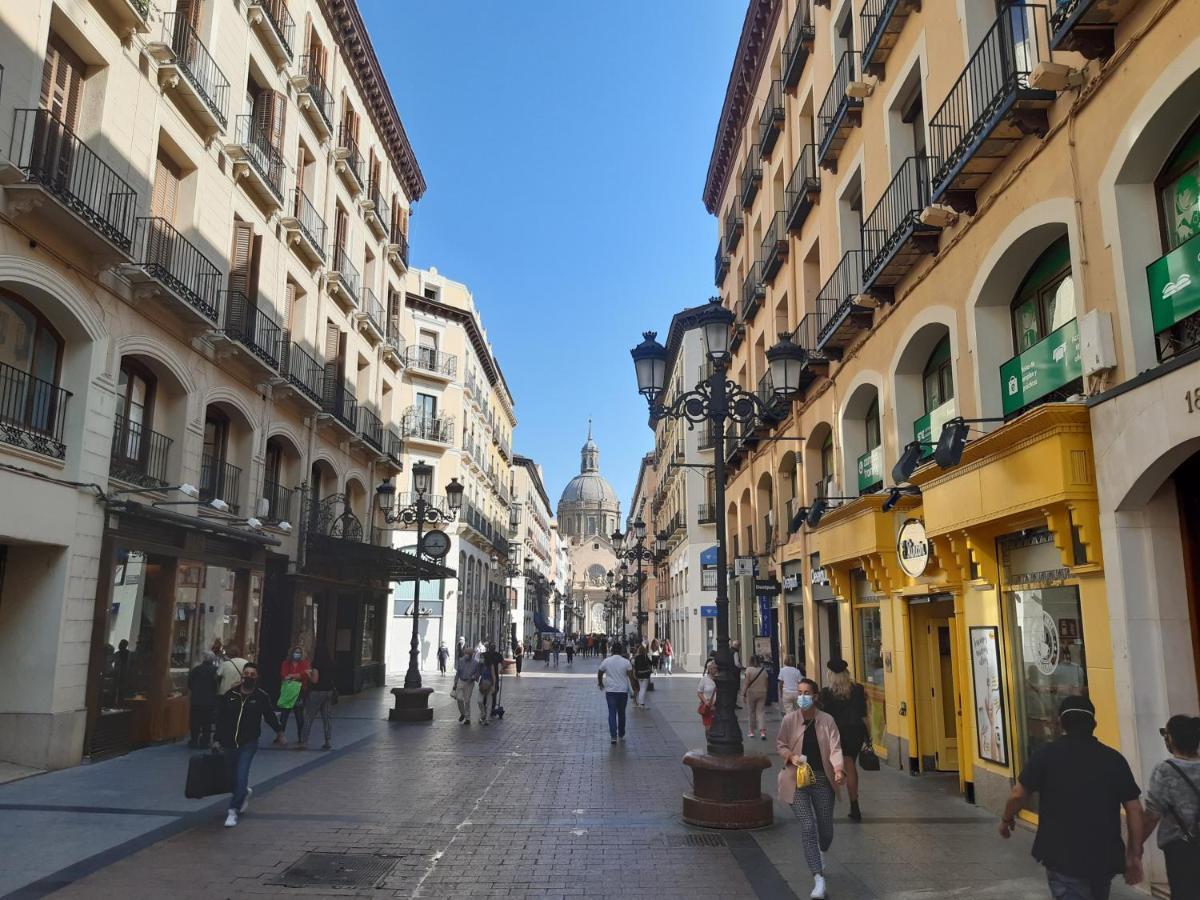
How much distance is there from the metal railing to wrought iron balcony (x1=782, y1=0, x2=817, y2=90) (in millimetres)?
13076

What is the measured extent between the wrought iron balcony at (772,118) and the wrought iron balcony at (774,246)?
1898mm

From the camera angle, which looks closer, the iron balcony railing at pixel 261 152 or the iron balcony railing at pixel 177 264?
the iron balcony railing at pixel 177 264

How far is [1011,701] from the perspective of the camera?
374 inches

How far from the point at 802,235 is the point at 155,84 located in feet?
41.0

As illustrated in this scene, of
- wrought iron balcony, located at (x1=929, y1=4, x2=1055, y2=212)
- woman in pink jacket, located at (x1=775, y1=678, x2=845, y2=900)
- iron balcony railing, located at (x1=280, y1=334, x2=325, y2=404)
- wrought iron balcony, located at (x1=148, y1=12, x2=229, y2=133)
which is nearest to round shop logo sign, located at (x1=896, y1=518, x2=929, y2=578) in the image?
wrought iron balcony, located at (x1=929, y1=4, x2=1055, y2=212)

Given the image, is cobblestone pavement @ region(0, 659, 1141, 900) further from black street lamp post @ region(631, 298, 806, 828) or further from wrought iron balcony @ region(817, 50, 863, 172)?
wrought iron balcony @ region(817, 50, 863, 172)

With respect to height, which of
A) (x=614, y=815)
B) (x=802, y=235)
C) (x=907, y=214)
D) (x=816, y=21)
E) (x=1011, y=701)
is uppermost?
(x=816, y=21)

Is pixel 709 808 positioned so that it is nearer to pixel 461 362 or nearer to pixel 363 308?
pixel 363 308

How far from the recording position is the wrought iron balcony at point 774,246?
20328 millimetres

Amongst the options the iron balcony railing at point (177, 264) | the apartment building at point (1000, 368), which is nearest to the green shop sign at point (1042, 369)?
the apartment building at point (1000, 368)

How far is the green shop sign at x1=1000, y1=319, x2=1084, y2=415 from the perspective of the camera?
334 inches

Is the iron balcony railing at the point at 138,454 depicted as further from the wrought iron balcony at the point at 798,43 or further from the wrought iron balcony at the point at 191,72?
the wrought iron balcony at the point at 798,43

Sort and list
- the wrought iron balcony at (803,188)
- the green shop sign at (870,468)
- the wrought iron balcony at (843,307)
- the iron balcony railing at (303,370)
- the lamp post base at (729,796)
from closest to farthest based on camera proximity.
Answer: the lamp post base at (729,796), the green shop sign at (870,468), the wrought iron balcony at (843,307), the wrought iron balcony at (803,188), the iron balcony railing at (303,370)

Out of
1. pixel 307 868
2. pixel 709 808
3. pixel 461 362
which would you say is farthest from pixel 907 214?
pixel 461 362
